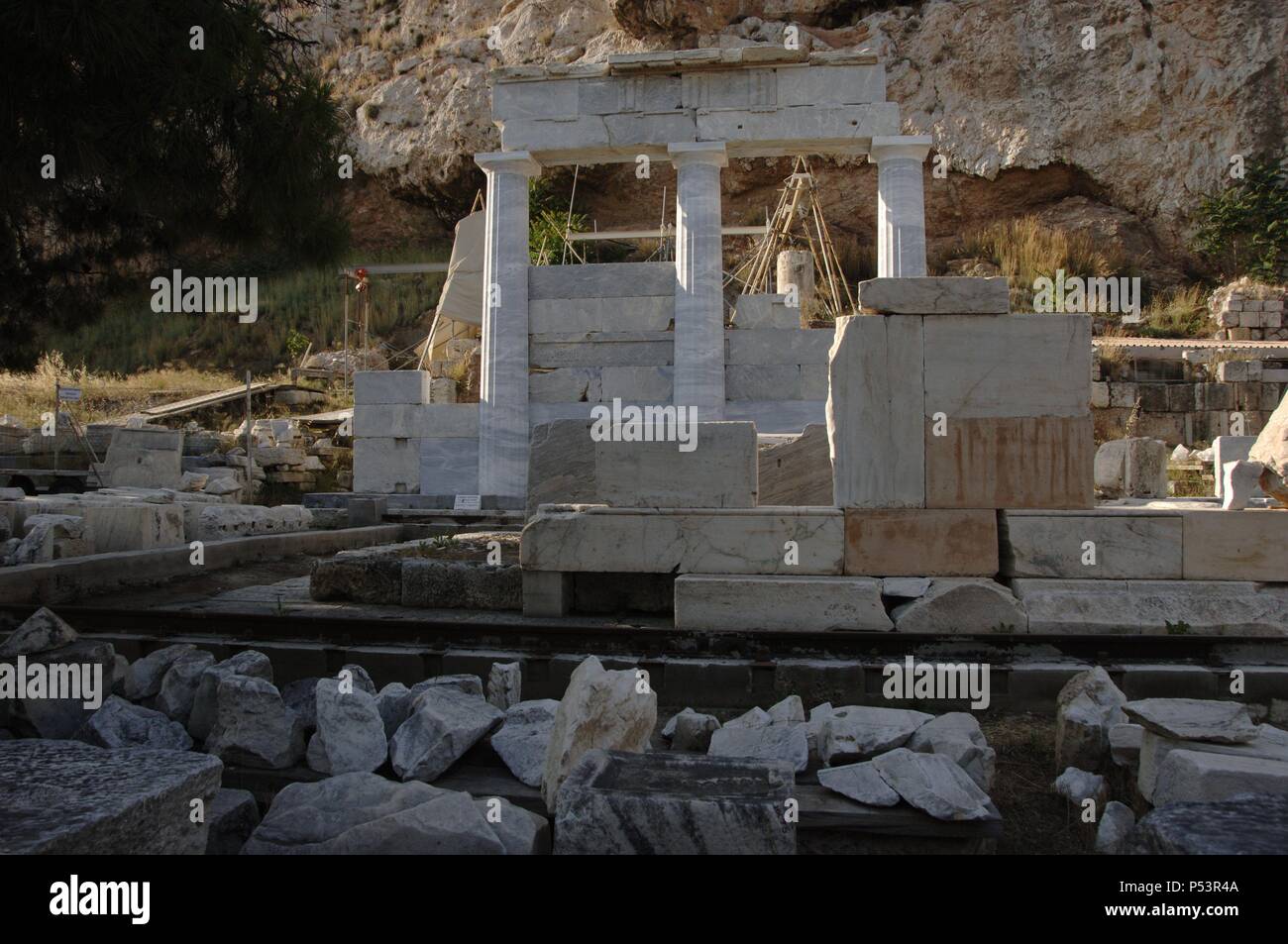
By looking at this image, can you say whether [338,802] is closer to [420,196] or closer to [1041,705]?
[1041,705]

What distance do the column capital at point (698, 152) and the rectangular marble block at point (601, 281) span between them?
5.51 feet

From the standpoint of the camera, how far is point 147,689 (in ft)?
17.5

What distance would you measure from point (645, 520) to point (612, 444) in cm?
69

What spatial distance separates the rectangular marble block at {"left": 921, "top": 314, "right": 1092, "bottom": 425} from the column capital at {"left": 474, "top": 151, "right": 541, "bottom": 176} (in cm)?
1079

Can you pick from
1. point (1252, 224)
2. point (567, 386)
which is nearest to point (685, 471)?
point (567, 386)

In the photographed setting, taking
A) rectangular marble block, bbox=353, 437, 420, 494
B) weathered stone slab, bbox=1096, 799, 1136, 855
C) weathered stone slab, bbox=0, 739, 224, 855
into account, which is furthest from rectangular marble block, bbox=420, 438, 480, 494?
weathered stone slab, bbox=1096, 799, 1136, 855

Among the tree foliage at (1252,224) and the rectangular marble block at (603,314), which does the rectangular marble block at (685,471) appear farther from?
the tree foliage at (1252,224)

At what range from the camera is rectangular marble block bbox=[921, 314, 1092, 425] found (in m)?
6.50

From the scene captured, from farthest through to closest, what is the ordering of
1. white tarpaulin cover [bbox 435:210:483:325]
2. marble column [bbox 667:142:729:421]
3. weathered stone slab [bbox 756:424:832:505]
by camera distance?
white tarpaulin cover [bbox 435:210:483:325], marble column [bbox 667:142:729:421], weathered stone slab [bbox 756:424:832:505]

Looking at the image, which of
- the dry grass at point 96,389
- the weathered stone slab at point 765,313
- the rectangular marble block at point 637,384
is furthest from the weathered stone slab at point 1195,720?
the dry grass at point 96,389

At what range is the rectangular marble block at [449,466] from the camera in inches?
630

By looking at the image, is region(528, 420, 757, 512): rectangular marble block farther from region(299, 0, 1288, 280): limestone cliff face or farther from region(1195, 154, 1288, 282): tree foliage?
region(1195, 154, 1288, 282): tree foliage

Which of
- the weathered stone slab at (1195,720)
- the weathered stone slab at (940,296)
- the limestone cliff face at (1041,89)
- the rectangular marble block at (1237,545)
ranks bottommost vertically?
the weathered stone slab at (1195,720)

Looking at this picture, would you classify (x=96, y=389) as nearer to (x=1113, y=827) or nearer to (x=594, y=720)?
(x=594, y=720)
